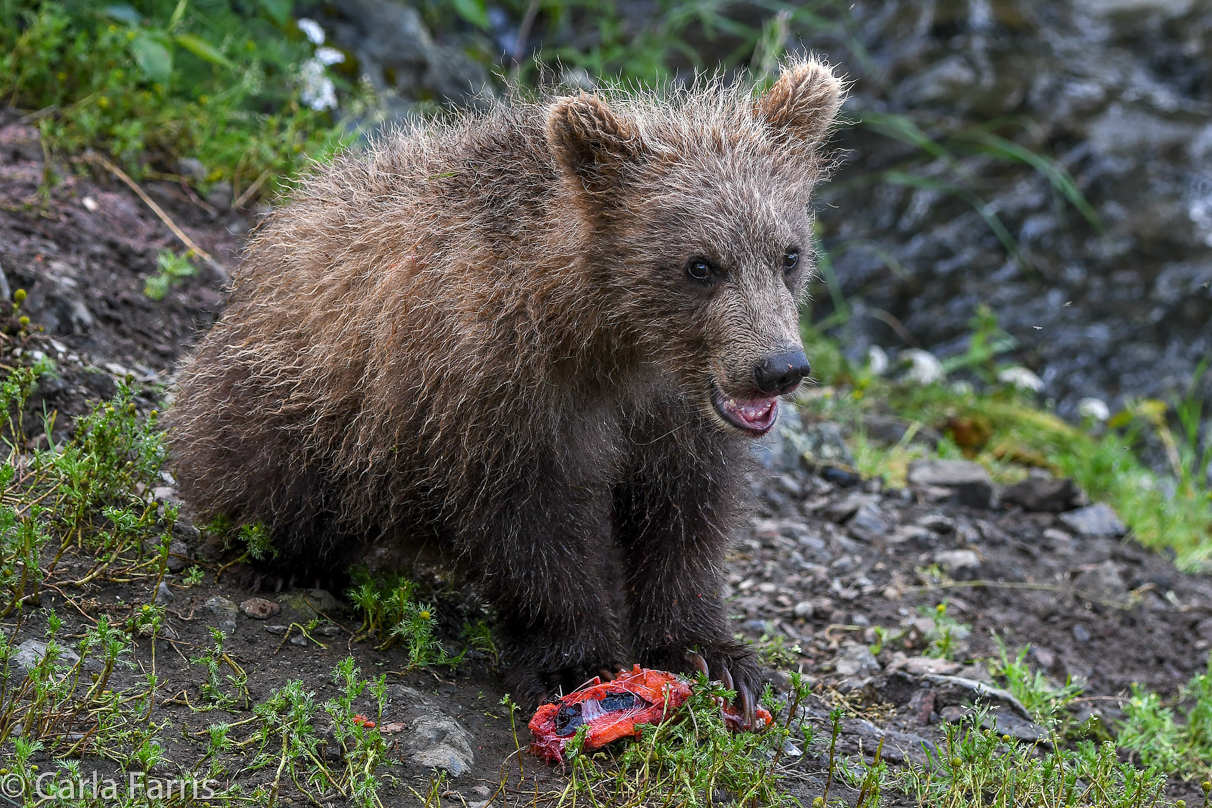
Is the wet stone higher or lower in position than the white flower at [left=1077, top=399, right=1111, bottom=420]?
lower

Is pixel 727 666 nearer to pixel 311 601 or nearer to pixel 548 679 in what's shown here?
pixel 548 679

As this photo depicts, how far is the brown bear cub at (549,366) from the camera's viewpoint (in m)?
3.52

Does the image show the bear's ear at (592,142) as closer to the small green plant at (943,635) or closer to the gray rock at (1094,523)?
the small green plant at (943,635)

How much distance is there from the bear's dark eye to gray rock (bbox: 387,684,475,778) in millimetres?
1468

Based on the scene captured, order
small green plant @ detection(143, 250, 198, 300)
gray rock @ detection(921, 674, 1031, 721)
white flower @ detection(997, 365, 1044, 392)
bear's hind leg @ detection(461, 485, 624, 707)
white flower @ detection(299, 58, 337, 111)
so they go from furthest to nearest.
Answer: white flower @ detection(997, 365, 1044, 392) < white flower @ detection(299, 58, 337, 111) < small green plant @ detection(143, 250, 198, 300) < gray rock @ detection(921, 674, 1031, 721) < bear's hind leg @ detection(461, 485, 624, 707)

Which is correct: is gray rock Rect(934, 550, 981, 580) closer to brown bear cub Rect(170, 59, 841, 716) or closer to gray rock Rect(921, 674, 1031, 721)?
gray rock Rect(921, 674, 1031, 721)

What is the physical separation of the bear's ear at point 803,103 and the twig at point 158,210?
3121 mm

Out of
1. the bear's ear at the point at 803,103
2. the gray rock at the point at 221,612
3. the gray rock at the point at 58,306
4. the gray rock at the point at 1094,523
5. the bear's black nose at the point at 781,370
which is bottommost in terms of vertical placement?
the gray rock at the point at 221,612

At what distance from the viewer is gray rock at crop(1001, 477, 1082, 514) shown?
639 cm

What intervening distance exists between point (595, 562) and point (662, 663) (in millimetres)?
438

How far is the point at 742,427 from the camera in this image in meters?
3.49

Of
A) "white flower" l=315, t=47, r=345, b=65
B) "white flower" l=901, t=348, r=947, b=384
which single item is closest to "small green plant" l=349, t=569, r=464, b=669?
"white flower" l=315, t=47, r=345, b=65

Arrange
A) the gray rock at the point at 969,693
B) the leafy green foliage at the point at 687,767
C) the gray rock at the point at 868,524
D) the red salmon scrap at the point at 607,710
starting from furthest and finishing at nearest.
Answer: the gray rock at the point at 868,524, the gray rock at the point at 969,693, the red salmon scrap at the point at 607,710, the leafy green foliage at the point at 687,767

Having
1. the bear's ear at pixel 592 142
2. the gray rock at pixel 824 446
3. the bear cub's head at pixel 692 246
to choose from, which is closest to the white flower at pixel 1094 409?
the gray rock at pixel 824 446
